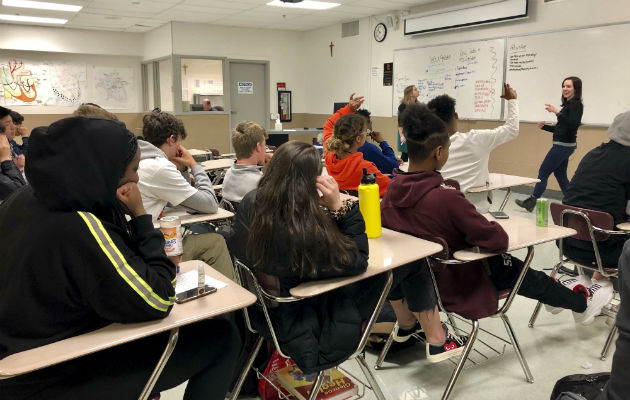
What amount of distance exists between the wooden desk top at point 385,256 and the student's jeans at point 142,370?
0.31 meters

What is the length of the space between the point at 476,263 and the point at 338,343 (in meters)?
0.76

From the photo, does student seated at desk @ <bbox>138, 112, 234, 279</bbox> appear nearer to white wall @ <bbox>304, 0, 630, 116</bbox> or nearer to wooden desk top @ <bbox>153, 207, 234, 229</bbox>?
wooden desk top @ <bbox>153, 207, 234, 229</bbox>

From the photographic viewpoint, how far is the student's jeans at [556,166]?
5.36 meters

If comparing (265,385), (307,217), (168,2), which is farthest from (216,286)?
(168,2)

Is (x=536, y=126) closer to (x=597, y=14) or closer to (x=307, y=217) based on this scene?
(x=597, y=14)

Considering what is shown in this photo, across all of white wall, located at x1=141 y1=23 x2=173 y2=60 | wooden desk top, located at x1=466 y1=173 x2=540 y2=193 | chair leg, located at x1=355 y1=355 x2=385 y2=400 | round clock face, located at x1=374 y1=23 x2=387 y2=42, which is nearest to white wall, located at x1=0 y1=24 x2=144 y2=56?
white wall, located at x1=141 y1=23 x2=173 y2=60

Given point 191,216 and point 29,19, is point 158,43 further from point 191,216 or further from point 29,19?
point 191,216

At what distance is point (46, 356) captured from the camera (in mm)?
1172

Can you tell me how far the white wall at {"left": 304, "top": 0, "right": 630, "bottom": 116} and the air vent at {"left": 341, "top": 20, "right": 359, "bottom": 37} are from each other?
9 centimetres

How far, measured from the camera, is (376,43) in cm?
831

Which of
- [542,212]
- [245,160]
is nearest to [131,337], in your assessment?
[542,212]

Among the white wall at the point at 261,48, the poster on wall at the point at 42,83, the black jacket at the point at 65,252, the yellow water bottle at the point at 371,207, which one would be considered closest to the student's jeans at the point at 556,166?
the yellow water bottle at the point at 371,207

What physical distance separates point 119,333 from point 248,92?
350 inches

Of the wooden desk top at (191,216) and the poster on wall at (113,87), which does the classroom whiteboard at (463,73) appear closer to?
the wooden desk top at (191,216)
